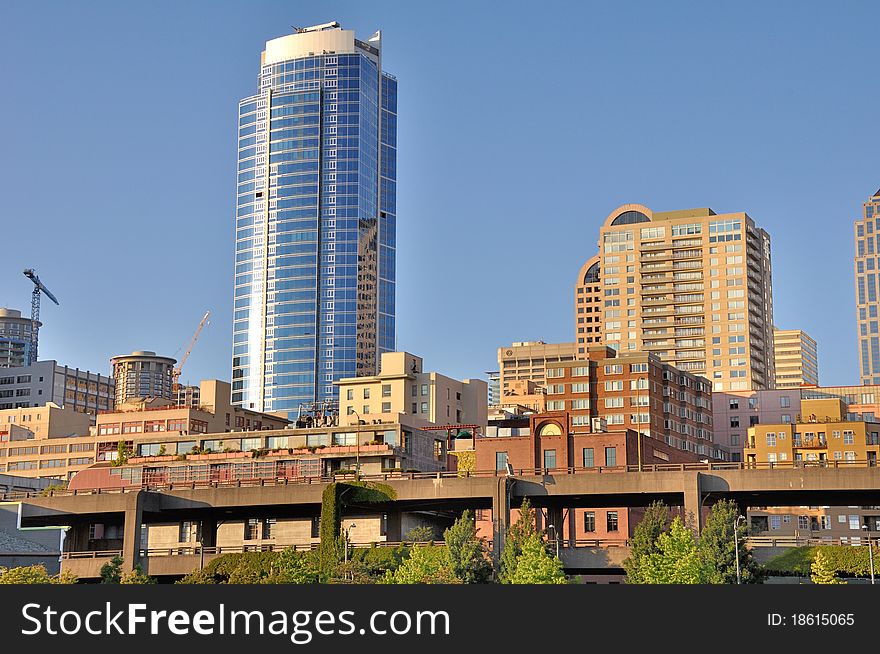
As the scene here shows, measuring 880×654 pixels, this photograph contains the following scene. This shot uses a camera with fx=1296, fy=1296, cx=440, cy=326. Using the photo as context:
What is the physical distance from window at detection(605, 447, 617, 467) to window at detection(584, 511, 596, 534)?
20.0 feet

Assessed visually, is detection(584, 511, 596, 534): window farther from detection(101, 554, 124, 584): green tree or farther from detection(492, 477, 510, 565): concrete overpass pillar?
detection(101, 554, 124, 584): green tree

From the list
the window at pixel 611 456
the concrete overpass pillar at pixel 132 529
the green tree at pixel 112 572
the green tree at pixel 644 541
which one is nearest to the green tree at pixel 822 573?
the green tree at pixel 644 541

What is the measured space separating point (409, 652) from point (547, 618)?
6.19m

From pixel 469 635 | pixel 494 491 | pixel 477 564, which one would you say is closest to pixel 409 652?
pixel 469 635

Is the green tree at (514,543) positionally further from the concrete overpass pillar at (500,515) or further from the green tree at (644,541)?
the green tree at (644,541)

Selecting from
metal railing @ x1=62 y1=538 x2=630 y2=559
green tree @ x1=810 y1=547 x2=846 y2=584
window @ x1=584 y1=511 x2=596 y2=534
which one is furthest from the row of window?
green tree @ x1=810 y1=547 x2=846 y2=584

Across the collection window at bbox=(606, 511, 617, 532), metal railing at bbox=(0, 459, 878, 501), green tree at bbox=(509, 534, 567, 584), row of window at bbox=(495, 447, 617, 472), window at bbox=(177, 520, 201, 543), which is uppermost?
row of window at bbox=(495, 447, 617, 472)

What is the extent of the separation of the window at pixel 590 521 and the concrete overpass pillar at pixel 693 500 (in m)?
23.1

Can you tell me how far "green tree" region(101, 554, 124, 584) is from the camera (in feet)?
409

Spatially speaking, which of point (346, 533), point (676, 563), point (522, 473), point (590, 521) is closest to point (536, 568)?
point (676, 563)

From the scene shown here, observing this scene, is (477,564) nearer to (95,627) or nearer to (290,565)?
(290,565)

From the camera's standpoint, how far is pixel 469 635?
5084cm

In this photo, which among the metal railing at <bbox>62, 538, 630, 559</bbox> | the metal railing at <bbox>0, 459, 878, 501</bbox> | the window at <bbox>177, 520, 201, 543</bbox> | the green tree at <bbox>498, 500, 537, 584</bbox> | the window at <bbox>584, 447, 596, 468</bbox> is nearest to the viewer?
the green tree at <bbox>498, 500, 537, 584</bbox>

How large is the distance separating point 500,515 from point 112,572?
38.4m
